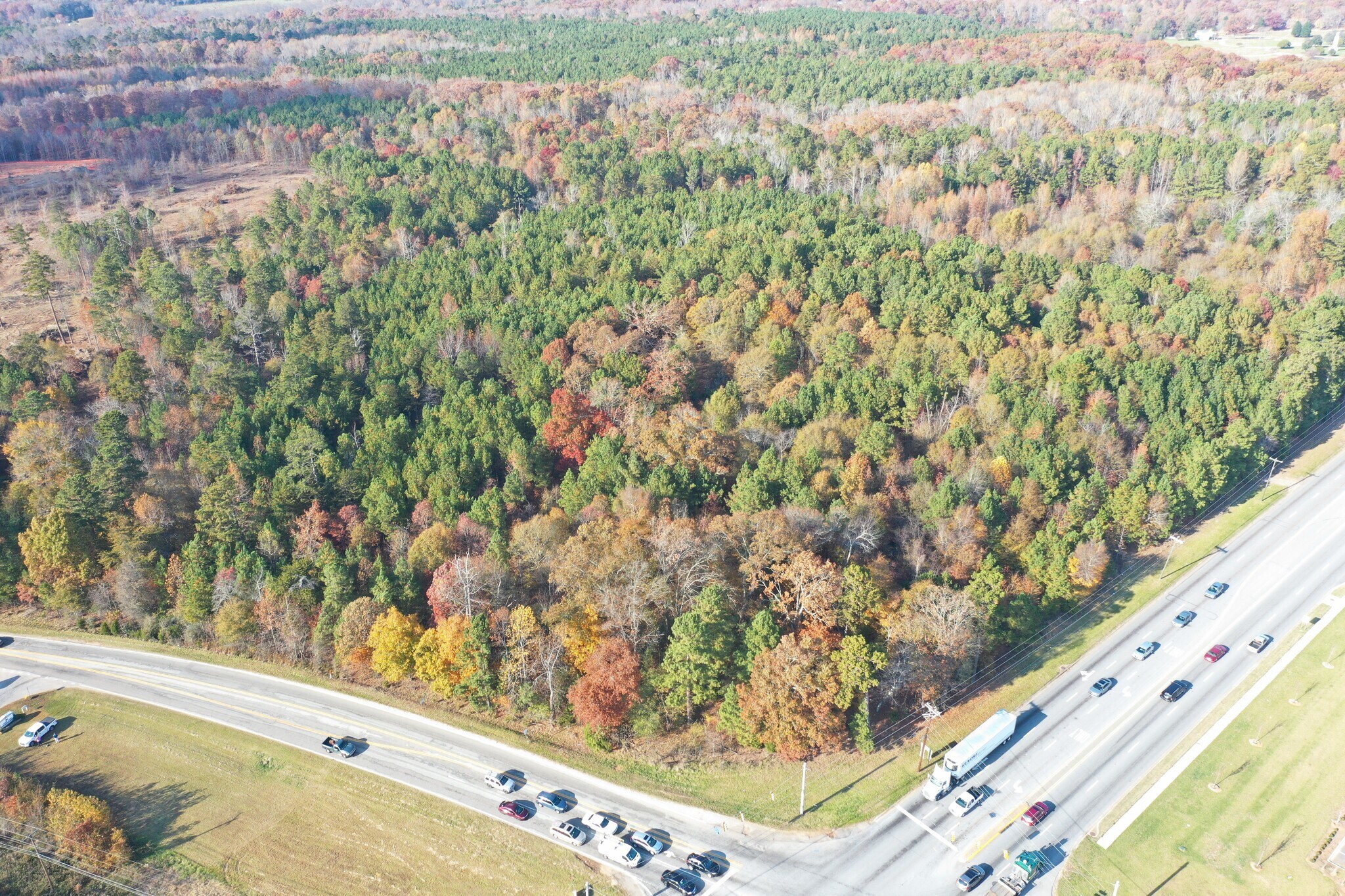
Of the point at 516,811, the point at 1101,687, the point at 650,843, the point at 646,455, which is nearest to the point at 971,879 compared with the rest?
the point at 650,843

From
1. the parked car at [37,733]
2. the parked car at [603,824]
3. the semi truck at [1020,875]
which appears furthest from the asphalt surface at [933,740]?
the parked car at [37,733]

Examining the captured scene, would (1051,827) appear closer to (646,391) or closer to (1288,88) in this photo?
(646,391)

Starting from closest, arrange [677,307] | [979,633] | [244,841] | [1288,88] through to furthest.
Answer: [244,841], [979,633], [677,307], [1288,88]

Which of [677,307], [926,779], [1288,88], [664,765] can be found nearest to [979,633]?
[926,779]

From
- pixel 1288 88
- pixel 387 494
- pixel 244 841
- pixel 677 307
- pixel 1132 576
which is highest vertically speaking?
pixel 1288 88

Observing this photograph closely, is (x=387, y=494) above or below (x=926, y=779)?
above

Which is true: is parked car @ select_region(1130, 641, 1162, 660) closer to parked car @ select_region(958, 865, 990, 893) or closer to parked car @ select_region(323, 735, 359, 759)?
parked car @ select_region(958, 865, 990, 893)

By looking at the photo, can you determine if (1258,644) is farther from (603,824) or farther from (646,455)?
(603,824)
